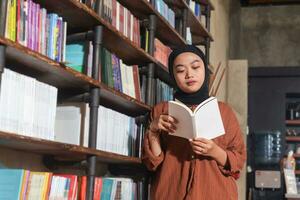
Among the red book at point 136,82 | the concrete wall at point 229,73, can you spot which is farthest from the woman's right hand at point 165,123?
the concrete wall at point 229,73

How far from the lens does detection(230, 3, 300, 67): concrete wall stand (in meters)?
7.83

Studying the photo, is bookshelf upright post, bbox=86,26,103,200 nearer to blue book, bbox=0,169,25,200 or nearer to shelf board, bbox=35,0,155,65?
shelf board, bbox=35,0,155,65

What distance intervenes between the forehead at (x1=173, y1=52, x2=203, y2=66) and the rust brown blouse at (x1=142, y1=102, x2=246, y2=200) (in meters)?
0.25

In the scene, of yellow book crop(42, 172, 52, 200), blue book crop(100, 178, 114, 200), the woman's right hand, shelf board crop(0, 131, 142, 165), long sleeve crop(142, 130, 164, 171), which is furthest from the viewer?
blue book crop(100, 178, 114, 200)

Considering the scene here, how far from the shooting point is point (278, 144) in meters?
6.36

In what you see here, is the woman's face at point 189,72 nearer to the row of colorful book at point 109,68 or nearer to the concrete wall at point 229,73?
the row of colorful book at point 109,68

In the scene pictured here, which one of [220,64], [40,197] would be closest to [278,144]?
[220,64]

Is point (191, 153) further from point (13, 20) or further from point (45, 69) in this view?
point (13, 20)

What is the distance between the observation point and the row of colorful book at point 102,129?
2.23 metres

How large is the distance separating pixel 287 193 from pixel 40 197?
4116 millimetres

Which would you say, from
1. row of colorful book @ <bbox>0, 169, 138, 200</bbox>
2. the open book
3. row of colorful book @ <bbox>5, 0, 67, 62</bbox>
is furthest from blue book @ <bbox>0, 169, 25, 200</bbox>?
the open book

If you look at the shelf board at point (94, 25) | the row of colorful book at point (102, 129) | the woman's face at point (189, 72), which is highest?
the shelf board at point (94, 25)

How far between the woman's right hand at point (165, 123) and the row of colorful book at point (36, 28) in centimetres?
49

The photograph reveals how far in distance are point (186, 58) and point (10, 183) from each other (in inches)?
38.6
